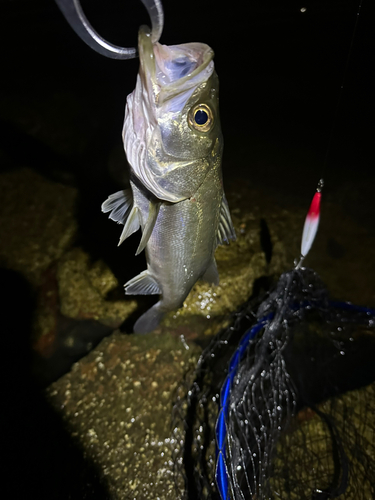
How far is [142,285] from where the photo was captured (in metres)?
2.45

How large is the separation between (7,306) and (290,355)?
334 cm

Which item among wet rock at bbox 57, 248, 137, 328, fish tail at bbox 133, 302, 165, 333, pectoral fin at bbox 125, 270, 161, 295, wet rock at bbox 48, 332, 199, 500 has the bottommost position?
wet rock at bbox 48, 332, 199, 500

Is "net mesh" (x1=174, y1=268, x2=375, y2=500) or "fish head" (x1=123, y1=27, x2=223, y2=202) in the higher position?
"fish head" (x1=123, y1=27, x2=223, y2=202)

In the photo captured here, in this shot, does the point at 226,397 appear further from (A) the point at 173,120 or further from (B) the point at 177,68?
(B) the point at 177,68

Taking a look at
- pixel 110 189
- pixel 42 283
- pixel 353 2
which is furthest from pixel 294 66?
pixel 42 283

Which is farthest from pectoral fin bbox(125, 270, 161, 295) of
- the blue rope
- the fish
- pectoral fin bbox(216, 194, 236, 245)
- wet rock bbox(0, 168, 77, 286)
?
wet rock bbox(0, 168, 77, 286)

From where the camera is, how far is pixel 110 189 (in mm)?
4844

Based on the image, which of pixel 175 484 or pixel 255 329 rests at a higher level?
pixel 255 329

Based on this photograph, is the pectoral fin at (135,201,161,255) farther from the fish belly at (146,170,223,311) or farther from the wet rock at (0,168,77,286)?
the wet rock at (0,168,77,286)

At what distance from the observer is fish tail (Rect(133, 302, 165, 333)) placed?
2682 mm

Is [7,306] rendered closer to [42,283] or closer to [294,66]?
[42,283]

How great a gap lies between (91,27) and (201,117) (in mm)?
662

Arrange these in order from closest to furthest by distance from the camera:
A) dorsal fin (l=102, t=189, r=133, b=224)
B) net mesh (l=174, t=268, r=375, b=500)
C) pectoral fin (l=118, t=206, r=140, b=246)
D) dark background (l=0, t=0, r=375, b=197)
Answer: pectoral fin (l=118, t=206, r=140, b=246) < dorsal fin (l=102, t=189, r=133, b=224) < net mesh (l=174, t=268, r=375, b=500) < dark background (l=0, t=0, r=375, b=197)

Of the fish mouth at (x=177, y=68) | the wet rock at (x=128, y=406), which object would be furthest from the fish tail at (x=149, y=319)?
the fish mouth at (x=177, y=68)
